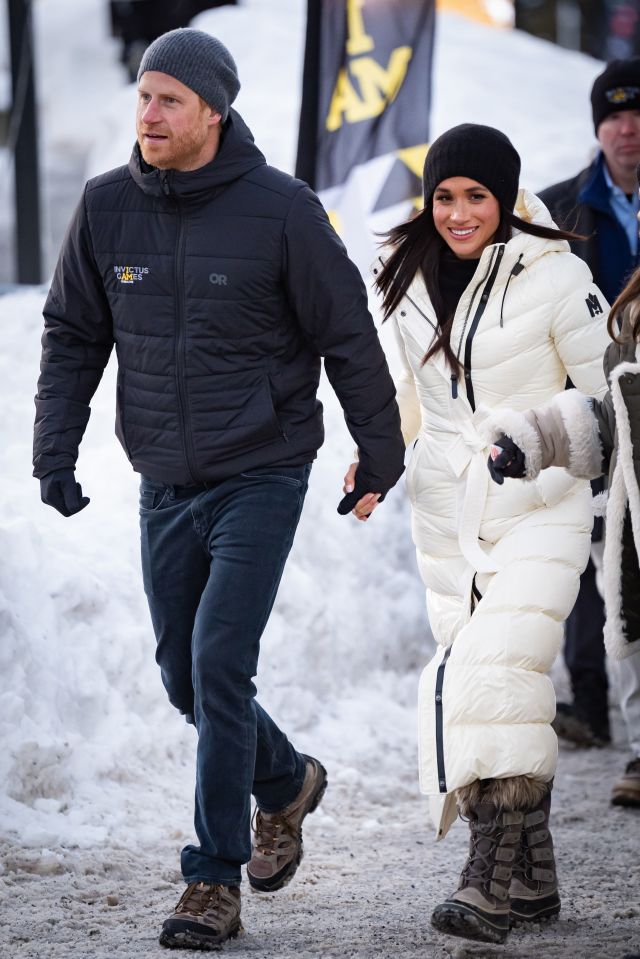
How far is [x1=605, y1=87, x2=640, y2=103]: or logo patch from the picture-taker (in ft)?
20.8

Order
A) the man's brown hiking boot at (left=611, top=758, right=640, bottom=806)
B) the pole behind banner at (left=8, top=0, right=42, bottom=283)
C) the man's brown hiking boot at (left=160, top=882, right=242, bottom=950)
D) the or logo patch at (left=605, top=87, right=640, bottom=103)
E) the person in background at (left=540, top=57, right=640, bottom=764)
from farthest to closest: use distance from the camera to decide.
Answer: the pole behind banner at (left=8, top=0, right=42, bottom=283)
the or logo patch at (left=605, top=87, right=640, bottom=103)
the person in background at (left=540, top=57, right=640, bottom=764)
the man's brown hiking boot at (left=611, top=758, right=640, bottom=806)
the man's brown hiking boot at (left=160, top=882, right=242, bottom=950)

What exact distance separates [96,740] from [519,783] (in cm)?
202

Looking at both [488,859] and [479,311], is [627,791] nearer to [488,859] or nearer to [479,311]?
[488,859]

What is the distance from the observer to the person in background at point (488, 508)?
13.9ft

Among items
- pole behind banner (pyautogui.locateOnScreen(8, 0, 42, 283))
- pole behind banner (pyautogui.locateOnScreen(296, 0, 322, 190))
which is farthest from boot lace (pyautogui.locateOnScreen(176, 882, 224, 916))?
pole behind banner (pyautogui.locateOnScreen(8, 0, 42, 283))

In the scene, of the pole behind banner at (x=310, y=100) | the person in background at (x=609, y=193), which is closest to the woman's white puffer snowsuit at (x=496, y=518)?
the person in background at (x=609, y=193)

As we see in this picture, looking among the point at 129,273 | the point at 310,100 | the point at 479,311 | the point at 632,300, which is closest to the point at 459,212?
the point at 479,311

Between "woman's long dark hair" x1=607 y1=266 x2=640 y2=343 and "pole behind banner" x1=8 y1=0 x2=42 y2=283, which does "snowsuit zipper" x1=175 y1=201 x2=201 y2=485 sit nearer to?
"woman's long dark hair" x1=607 y1=266 x2=640 y2=343

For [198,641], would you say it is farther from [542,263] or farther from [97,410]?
[97,410]

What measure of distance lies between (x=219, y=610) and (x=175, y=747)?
6.12ft

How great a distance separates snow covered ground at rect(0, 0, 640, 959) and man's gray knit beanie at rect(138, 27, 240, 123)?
2.27 m

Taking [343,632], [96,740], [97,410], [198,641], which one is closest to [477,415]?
[198,641]

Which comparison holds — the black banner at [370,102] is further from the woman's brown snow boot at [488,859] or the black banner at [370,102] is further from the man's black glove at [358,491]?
the woman's brown snow boot at [488,859]

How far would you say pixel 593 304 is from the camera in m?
4.60
